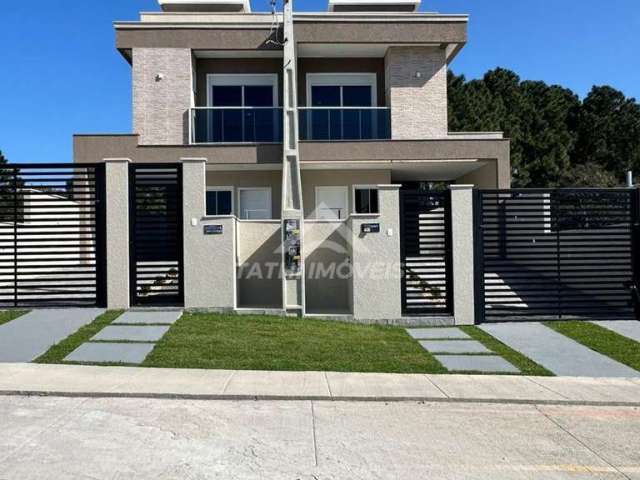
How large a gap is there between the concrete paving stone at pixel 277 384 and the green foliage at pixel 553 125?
28.4 meters

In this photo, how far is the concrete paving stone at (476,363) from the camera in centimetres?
884

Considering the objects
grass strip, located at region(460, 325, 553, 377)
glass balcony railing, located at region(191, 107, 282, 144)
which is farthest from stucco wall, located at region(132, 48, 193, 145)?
grass strip, located at region(460, 325, 553, 377)

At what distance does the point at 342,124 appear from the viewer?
1952 centimetres

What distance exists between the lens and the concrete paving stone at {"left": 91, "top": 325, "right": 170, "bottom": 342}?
32.8 feet

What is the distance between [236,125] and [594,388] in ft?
A: 47.1

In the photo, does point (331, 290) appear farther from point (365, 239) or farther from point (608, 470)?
point (608, 470)

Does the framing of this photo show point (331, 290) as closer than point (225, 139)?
Yes

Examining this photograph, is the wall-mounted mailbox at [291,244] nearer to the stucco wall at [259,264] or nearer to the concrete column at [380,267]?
the concrete column at [380,267]

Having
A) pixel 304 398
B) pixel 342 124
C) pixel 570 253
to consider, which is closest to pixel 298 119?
pixel 342 124

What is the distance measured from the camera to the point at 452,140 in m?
18.8

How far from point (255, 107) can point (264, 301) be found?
305 inches

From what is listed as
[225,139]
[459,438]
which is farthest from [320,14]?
[459,438]

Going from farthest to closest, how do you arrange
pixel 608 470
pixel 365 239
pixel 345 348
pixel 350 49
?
pixel 350 49
pixel 365 239
pixel 345 348
pixel 608 470

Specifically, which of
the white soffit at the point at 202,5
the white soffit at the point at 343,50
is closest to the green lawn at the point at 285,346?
the white soffit at the point at 343,50
